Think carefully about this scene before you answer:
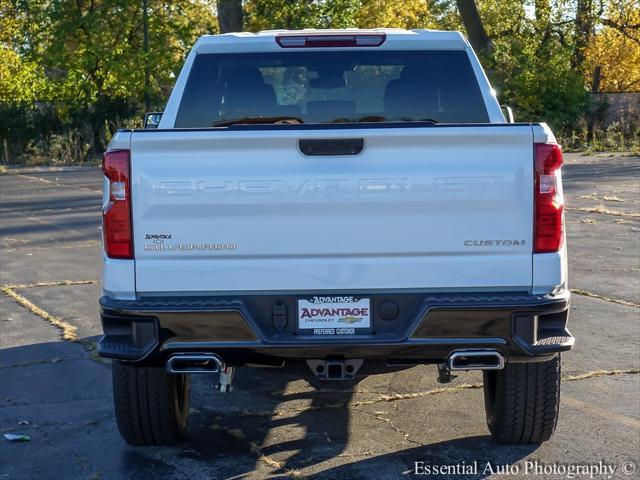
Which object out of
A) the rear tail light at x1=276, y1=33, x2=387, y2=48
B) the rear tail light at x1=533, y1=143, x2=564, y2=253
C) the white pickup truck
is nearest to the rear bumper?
the white pickup truck

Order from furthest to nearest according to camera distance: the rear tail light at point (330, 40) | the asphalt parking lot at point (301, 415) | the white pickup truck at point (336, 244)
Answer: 1. the rear tail light at point (330, 40)
2. the asphalt parking lot at point (301, 415)
3. the white pickup truck at point (336, 244)

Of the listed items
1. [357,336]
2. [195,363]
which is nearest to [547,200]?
[357,336]

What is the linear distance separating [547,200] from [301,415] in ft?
6.95

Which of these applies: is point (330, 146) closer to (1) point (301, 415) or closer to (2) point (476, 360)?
(2) point (476, 360)


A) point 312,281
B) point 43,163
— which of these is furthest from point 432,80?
point 43,163

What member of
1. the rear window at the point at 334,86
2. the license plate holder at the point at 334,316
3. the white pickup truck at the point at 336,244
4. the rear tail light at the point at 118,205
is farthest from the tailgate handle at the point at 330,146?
the rear window at the point at 334,86

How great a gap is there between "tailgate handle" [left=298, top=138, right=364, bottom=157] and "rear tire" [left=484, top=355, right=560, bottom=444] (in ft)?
4.52

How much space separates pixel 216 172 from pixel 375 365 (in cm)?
114

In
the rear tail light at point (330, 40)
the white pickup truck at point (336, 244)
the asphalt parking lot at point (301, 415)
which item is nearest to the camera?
the white pickup truck at point (336, 244)

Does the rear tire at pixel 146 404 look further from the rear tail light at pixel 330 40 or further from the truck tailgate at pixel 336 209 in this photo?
the rear tail light at pixel 330 40

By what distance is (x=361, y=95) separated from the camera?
6.24 meters

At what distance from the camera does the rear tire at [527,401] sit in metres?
5.07

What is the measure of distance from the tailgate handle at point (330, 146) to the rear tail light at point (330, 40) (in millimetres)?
1525

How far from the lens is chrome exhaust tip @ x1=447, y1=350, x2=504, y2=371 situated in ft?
15.0
